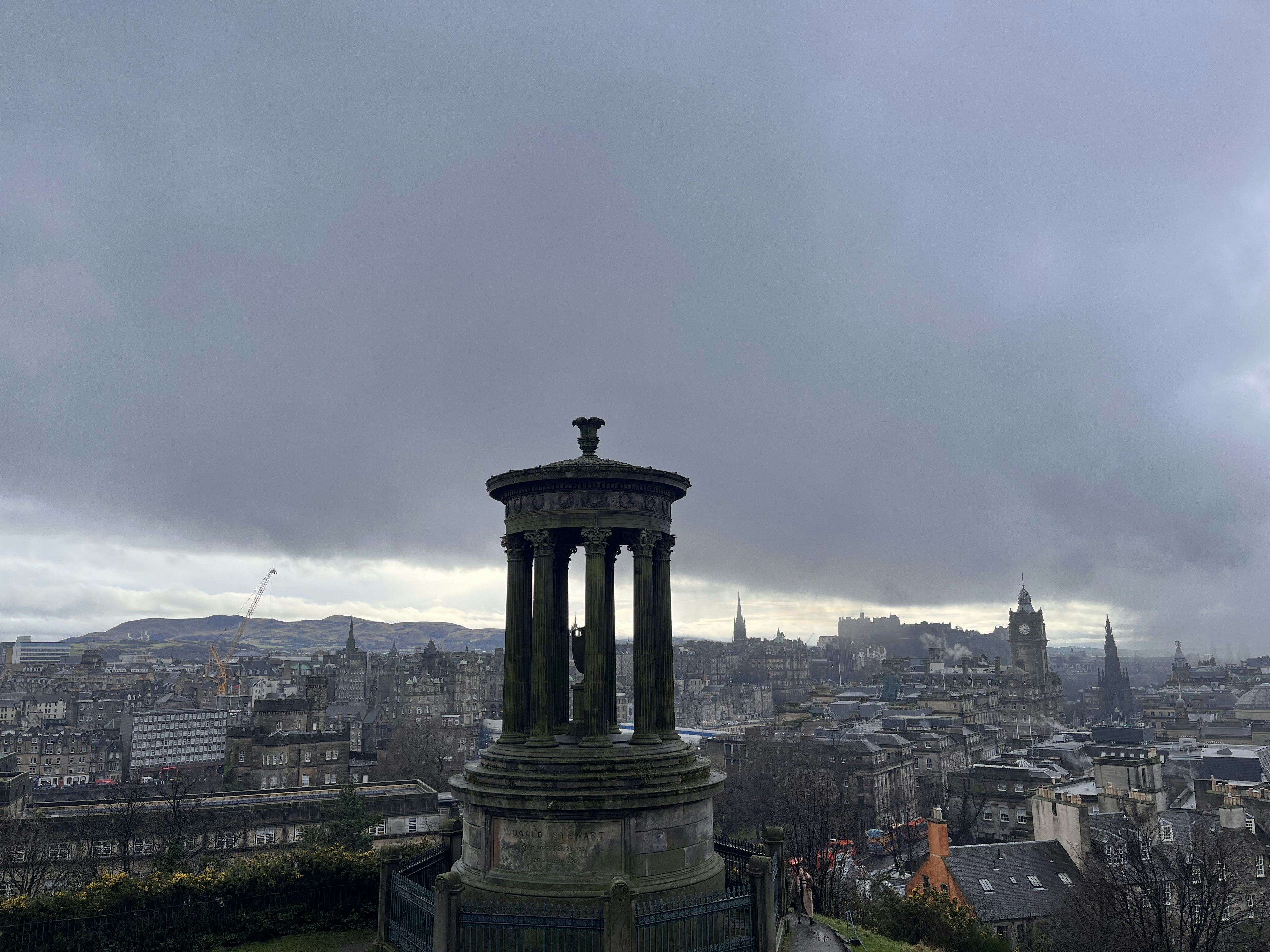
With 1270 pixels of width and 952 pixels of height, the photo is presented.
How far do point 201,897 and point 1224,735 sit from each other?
161 m

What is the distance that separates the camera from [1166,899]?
38250mm

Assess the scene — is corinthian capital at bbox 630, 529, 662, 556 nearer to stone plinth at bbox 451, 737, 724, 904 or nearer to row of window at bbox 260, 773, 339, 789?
stone plinth at bbox 451, 737, 724, 904

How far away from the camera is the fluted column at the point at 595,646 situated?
65.8 feet

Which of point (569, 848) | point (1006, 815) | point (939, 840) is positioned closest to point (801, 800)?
point (939, 840)

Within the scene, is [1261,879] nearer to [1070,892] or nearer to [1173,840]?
[1173,840]

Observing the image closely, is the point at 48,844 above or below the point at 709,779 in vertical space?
below

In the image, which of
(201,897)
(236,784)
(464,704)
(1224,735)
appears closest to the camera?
(201,897)

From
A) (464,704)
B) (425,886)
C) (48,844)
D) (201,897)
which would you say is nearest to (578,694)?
(425,886)

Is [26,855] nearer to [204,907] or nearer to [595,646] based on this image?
[204,907]

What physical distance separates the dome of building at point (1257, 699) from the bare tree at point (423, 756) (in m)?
145

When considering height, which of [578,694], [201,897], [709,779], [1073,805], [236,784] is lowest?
[236,784]

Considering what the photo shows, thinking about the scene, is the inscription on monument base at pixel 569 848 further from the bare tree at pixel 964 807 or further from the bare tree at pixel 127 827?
the bare tree at pixel 964 807

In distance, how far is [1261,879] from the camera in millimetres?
49062

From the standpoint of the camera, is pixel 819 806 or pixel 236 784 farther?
pixel 236 784
